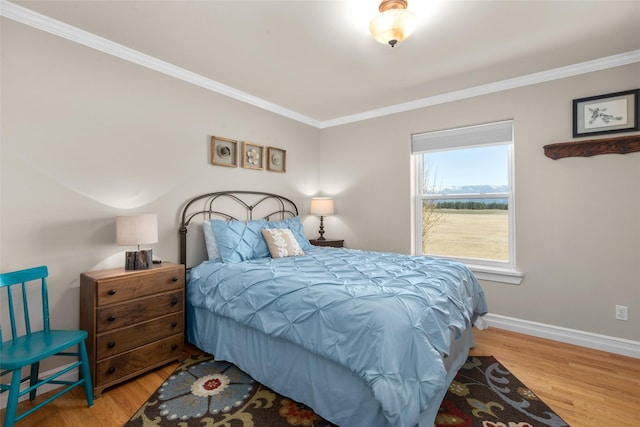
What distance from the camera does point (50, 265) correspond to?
7.07ft

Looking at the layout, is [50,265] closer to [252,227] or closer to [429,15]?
[252,227]

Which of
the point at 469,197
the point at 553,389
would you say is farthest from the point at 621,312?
the point at 469,197

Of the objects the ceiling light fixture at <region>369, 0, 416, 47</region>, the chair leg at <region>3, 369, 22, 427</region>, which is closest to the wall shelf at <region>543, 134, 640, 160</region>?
the ceiling light fixture at <region>369, 0, 416, 47</region>

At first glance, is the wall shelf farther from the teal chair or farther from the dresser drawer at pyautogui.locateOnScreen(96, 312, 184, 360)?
the teal chair

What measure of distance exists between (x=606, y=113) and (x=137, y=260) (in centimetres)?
416

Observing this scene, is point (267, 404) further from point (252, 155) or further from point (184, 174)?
point (252, 155)

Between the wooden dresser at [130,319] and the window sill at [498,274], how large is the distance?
3017 millimetres

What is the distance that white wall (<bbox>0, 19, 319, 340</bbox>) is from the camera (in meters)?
2.04

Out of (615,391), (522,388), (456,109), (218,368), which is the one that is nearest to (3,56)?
(218,368)

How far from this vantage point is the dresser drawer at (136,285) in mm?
2047

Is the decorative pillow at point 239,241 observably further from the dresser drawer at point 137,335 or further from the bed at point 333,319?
the dresser drawer at point 137,335

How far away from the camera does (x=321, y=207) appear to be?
4.18 m

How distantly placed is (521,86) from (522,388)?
2.77m

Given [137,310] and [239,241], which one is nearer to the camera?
[137,310]
